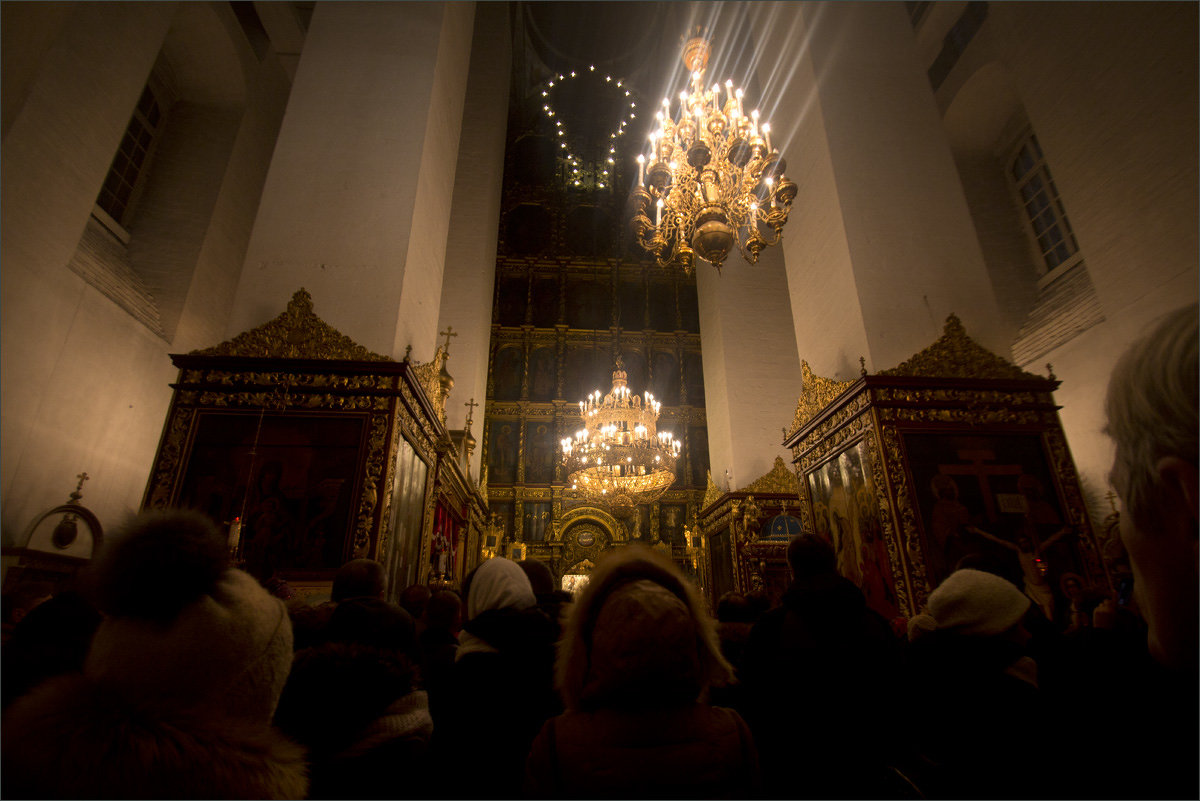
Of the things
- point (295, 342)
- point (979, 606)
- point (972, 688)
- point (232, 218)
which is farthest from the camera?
point (232, 218)

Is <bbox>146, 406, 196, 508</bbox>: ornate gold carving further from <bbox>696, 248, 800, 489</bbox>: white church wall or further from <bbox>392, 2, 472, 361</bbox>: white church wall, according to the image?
<bbox>696, 248, 800, 489</bbox>: white church wall

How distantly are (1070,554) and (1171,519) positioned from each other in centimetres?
532

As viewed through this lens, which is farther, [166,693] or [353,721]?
[353,721]

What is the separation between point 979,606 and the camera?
1.81 m

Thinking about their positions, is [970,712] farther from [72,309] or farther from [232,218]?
[232,218]

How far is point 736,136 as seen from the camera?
21.0 ft

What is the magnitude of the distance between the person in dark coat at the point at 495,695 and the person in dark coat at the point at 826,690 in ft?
2.88

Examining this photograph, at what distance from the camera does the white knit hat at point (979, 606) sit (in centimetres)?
178

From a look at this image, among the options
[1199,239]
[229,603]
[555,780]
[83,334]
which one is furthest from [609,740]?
[83,334]

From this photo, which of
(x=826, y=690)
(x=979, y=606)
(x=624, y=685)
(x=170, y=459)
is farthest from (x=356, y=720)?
(x=170, y=459)

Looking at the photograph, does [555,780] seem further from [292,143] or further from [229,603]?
[292,143]

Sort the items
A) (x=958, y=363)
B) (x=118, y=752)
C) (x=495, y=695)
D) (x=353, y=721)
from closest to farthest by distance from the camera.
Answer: (x=118, y=752), (x=353, y=721), (x=495, y=695), (x=958, y=363)

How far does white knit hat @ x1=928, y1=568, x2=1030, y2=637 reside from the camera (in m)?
1.78

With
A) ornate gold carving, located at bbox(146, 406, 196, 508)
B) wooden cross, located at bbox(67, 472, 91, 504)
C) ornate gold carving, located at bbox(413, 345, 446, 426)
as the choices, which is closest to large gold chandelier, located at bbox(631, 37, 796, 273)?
ornate gold carving, located at bbox(413, 345, 446, 426)
